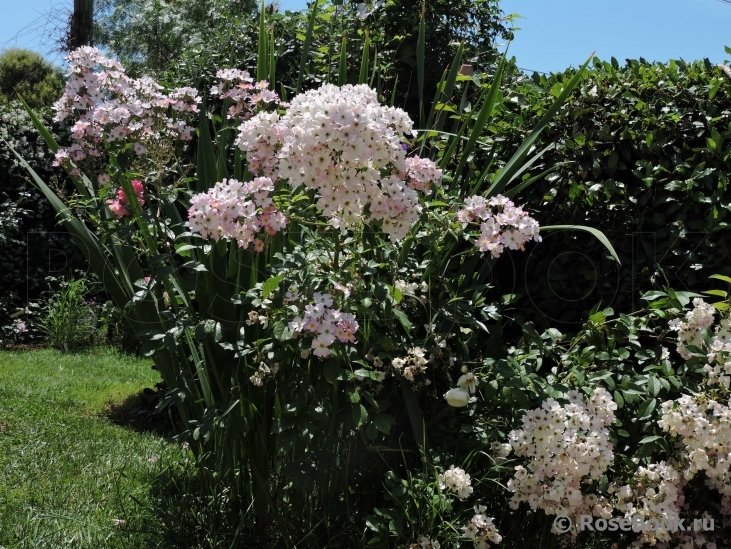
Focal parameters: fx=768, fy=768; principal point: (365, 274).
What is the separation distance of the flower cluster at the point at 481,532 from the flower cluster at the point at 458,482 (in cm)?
9

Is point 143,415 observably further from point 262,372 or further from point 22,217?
point 22,217

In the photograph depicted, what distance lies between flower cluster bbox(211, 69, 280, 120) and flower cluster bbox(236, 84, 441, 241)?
451 millimetres

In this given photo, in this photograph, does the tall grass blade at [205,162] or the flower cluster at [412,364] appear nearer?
the flower cluster at [412,364]

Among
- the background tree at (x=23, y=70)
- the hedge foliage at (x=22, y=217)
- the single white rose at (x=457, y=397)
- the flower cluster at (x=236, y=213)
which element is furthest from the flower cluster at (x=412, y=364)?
the background tree at (x=23, y=70)

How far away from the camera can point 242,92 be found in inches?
104

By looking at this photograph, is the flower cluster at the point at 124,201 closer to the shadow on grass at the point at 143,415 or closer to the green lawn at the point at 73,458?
the green lawn at the point at 73,458

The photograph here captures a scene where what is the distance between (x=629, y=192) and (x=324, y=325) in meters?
1.45

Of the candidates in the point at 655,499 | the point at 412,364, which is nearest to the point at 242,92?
the point at 412,364

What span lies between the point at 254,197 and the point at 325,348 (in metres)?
0.47

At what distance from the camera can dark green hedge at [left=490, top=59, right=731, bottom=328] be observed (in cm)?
273

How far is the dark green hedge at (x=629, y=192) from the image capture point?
8.95ft

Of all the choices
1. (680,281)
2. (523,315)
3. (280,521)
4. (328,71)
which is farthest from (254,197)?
(328,71)

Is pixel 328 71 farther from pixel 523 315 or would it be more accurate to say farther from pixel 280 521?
pixel 280 521

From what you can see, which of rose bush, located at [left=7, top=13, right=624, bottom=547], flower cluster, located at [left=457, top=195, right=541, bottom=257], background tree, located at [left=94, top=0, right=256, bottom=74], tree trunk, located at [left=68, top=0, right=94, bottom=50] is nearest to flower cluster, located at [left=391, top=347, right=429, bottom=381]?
rose bush, located at [left=7, top=13, right=624, bottom=547]
